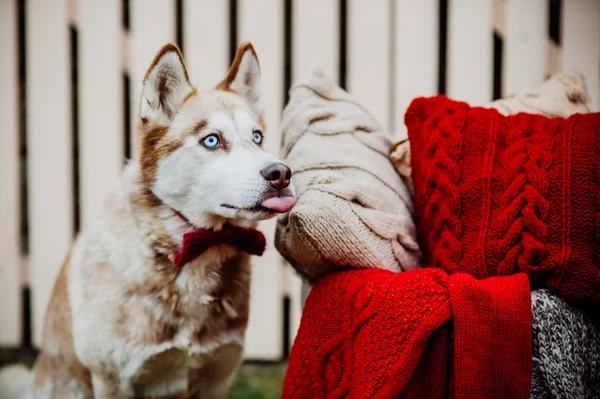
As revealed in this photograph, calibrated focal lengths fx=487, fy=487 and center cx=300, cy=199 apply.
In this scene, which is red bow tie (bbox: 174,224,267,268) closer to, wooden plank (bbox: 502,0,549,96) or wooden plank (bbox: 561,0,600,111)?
wooden plank (bbox: 502,0,549,96)

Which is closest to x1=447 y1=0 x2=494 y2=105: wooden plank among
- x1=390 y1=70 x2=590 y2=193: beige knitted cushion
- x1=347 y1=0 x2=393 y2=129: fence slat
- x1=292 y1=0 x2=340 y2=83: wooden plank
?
x1=347 y1=0 x2=393 y2=129: fence slat

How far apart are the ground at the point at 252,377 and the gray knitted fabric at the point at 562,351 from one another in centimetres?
128

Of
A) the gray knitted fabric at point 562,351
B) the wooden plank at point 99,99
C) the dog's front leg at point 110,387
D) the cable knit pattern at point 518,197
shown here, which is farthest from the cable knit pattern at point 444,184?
the wooden plank at point 99,99

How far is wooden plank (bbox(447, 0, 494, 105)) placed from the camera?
213cm

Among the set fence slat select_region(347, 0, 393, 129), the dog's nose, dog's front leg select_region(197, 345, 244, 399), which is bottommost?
dog's front leg select_region(197, 345, 244, 399)

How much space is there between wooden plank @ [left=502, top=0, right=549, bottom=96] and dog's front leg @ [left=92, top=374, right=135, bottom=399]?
6.19 feet

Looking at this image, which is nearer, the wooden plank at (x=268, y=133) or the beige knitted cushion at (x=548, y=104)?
the beige knitted cushion at (x=548, y=104)

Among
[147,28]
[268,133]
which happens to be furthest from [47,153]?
[268,133]

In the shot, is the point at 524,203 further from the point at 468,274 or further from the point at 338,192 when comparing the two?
the point at 338,192

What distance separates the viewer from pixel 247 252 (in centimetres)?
133

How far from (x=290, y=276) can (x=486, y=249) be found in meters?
1.25

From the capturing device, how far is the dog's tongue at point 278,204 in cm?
A: 113

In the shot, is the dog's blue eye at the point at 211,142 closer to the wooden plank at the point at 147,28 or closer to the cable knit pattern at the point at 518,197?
the cable knit pattern at the point at 518,197

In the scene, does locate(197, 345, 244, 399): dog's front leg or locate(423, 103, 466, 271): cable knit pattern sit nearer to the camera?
locate(423, 103, 466, 271): cable knit pattern
